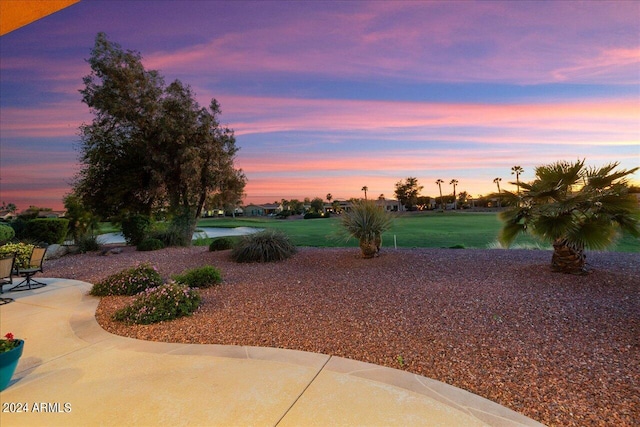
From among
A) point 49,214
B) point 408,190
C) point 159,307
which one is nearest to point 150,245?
point 159,307

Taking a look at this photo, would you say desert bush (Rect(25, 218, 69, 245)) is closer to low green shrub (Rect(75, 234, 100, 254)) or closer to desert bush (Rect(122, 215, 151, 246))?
low green shrub (Rect(75, 234, 100, 254))

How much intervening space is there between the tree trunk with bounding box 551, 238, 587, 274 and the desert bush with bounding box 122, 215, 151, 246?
15.2 m

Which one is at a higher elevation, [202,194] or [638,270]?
[202,194]

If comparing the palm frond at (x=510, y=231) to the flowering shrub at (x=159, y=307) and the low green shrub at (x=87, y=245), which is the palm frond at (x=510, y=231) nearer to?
the flowering shrub at (x=159, y=307)

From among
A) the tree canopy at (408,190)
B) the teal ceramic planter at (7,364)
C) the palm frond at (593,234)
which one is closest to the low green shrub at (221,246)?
the teal ceramic planter at (7,364)

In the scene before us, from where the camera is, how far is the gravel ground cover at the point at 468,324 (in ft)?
10.8

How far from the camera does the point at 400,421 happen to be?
9.01 feet

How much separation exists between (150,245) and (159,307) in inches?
383

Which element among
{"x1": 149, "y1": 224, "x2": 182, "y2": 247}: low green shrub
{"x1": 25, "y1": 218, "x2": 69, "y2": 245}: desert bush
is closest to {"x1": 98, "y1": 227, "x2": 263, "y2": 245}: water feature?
{"x1": 25, "y1": 218, "x2": 69, "y2": 245}: desert bush

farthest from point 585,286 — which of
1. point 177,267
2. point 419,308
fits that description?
point 177,267

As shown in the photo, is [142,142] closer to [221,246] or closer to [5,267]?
[221,246]

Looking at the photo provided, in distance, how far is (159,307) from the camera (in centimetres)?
556

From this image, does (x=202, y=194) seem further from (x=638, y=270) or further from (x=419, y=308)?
(x=638, y=270)

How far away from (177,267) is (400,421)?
28.8 ft
